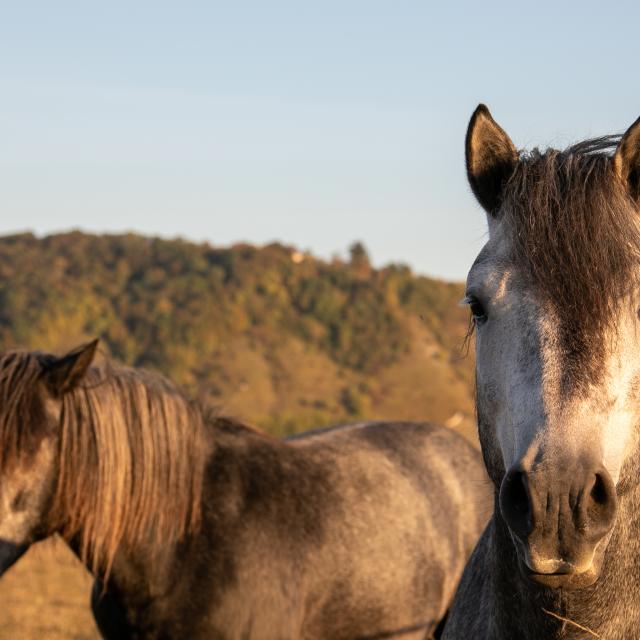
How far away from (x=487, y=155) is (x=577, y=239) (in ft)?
1.58

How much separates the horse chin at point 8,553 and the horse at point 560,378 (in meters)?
2.59

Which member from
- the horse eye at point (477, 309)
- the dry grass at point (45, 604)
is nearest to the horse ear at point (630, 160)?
the horse eye at point (477, 309)

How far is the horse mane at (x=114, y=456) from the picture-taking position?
468 centimetres

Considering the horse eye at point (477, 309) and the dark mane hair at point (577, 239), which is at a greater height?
the dark mane hair at point (577, 239)

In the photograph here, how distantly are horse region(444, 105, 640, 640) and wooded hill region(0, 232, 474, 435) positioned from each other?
119 feet

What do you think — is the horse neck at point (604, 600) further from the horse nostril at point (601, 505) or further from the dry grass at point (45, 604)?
the dry grass at point (45, 604)

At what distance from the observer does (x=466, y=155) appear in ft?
8.82

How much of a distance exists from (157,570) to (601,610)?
2920mm

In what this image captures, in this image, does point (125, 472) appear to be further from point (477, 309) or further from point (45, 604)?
point (45, 604)

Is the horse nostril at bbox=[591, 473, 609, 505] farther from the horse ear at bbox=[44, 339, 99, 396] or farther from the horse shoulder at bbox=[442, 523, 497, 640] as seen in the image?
the horse ear at bbox=[44, 339, 99, 396]

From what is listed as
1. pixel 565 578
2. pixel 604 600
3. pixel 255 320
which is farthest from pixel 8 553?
pixel 255 320

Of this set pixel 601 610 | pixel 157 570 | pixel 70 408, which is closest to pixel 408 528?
pixel 157 570

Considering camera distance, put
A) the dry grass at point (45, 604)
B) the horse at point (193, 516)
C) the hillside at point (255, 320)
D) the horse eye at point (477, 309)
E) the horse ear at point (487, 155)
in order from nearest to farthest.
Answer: the horse eye at point (477, 309) < the horse ear at point (487, 155) < the horse at point (193, 516) < the dry grass at point (45, 604) < the hillside at point (255, 320)

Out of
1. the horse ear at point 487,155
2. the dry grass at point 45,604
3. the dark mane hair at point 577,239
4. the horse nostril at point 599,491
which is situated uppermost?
the horse ear at point 487,155
